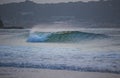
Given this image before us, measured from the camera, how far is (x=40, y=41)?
3.17 m

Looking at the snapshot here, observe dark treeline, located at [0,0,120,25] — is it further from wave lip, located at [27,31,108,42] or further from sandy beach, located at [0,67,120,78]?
sandy beach, located at [0,67,120,78]

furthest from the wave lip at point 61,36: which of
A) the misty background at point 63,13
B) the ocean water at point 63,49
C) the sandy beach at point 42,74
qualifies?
the sandy beach at point 42,74

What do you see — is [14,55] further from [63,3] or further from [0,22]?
[63,3]

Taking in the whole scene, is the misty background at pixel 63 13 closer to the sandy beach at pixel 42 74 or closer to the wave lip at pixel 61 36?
the wave lip at pixel 61 36

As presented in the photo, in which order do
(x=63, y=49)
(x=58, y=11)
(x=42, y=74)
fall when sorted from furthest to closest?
(x=58, y=11) → (x=63, y=49) → (x=42, y=74)

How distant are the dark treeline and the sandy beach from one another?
63cm

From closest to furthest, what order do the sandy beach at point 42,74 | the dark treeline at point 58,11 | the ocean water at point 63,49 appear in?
1. the sandy beach at point 42,74
2. the ocean water at point 63,49
3. the dark treeline at point 58,11

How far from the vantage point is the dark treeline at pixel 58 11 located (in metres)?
2.91

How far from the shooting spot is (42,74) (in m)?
2.77

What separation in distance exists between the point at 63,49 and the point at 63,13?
1.42ft

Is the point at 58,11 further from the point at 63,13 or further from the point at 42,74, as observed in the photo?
the point at 42,74

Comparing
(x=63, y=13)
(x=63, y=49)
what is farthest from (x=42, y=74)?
(x=63, y=13)

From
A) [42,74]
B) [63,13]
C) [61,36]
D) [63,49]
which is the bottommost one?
[42,74]

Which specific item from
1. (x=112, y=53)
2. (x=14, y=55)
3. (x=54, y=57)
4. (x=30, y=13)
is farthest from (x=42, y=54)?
(x=112, y=53)
